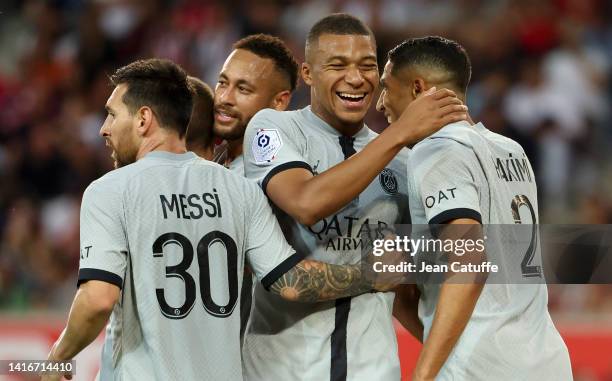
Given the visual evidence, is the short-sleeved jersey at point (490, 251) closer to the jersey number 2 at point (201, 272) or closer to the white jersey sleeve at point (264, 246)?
the white jersey sleeve at point (264, 246)

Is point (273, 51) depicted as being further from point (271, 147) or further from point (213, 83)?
point (213, 83)

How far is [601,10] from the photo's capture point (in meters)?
9.88

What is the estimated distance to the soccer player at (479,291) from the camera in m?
3.76

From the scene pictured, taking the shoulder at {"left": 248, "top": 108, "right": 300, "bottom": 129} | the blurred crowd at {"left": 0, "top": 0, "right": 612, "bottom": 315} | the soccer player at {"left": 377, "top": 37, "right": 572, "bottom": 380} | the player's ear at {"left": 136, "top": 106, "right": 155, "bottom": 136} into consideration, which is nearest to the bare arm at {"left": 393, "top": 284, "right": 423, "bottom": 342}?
the soccer player at {"left": 377, "top": 37, "right": 572, "bottom": 380}

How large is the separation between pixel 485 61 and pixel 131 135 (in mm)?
6203

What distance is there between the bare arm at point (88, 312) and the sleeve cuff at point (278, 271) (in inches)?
24.3

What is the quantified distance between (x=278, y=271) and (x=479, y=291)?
75cm

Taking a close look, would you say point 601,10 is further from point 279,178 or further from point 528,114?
point 279,178

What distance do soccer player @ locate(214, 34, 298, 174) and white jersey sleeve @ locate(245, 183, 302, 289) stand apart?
0.84m

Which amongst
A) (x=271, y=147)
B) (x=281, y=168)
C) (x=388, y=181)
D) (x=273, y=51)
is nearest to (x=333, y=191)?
(x=281, y=168)

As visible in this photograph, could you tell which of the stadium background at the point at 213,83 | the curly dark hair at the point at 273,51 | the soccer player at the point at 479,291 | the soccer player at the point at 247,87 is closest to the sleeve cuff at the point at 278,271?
the soccer player at the point at 479,291

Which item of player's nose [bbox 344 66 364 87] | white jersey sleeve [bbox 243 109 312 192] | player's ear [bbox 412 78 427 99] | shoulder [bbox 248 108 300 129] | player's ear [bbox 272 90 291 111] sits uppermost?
player's ear [bbox 272 90 291 111]

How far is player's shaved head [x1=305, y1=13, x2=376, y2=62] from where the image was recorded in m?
4.41

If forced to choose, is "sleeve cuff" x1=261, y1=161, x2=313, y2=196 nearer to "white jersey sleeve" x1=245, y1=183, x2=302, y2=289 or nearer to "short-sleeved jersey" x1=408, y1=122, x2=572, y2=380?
"white jersey sleeve" x1=245, y1=183, x2=302, y2=289
